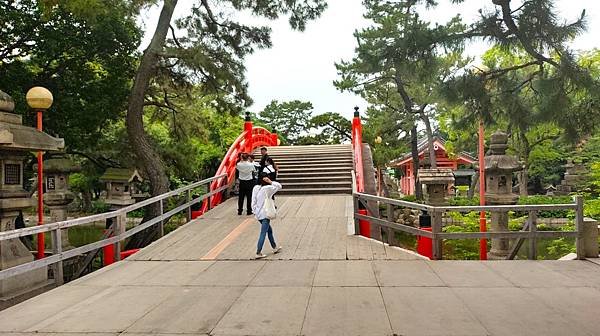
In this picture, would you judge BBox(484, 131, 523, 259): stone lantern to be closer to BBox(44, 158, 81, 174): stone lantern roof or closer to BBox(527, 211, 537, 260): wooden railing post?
BBox(527, 211, 537, 260): wooden railing post

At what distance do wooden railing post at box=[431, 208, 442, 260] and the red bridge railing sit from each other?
678 cm

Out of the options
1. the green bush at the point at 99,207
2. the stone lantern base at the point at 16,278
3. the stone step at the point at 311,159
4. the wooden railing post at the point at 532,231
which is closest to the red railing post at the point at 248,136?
the stone step at the point at 311,159

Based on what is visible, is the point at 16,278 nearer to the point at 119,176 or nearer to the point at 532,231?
the point at 532,231

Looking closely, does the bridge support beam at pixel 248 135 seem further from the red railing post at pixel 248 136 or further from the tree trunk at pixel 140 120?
the tree trunk at pixel 140 120

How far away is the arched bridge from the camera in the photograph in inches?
174

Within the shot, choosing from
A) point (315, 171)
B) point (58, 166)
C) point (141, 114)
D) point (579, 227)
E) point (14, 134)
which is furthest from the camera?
point (315, 171)

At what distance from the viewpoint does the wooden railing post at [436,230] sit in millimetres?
7234

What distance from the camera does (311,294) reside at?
5492 mm

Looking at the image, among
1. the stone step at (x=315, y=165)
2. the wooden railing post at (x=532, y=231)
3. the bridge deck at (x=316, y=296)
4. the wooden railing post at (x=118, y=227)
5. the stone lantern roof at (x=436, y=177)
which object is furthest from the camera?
the stone step at (x=315, y=165)

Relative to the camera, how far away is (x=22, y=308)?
530 centimetres

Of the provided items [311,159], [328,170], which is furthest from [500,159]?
[311,159]

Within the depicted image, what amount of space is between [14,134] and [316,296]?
17.5ft

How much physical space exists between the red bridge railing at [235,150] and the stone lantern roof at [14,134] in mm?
5182

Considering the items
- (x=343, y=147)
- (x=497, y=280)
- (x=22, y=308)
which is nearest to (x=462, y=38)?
(x=497, y=280)
